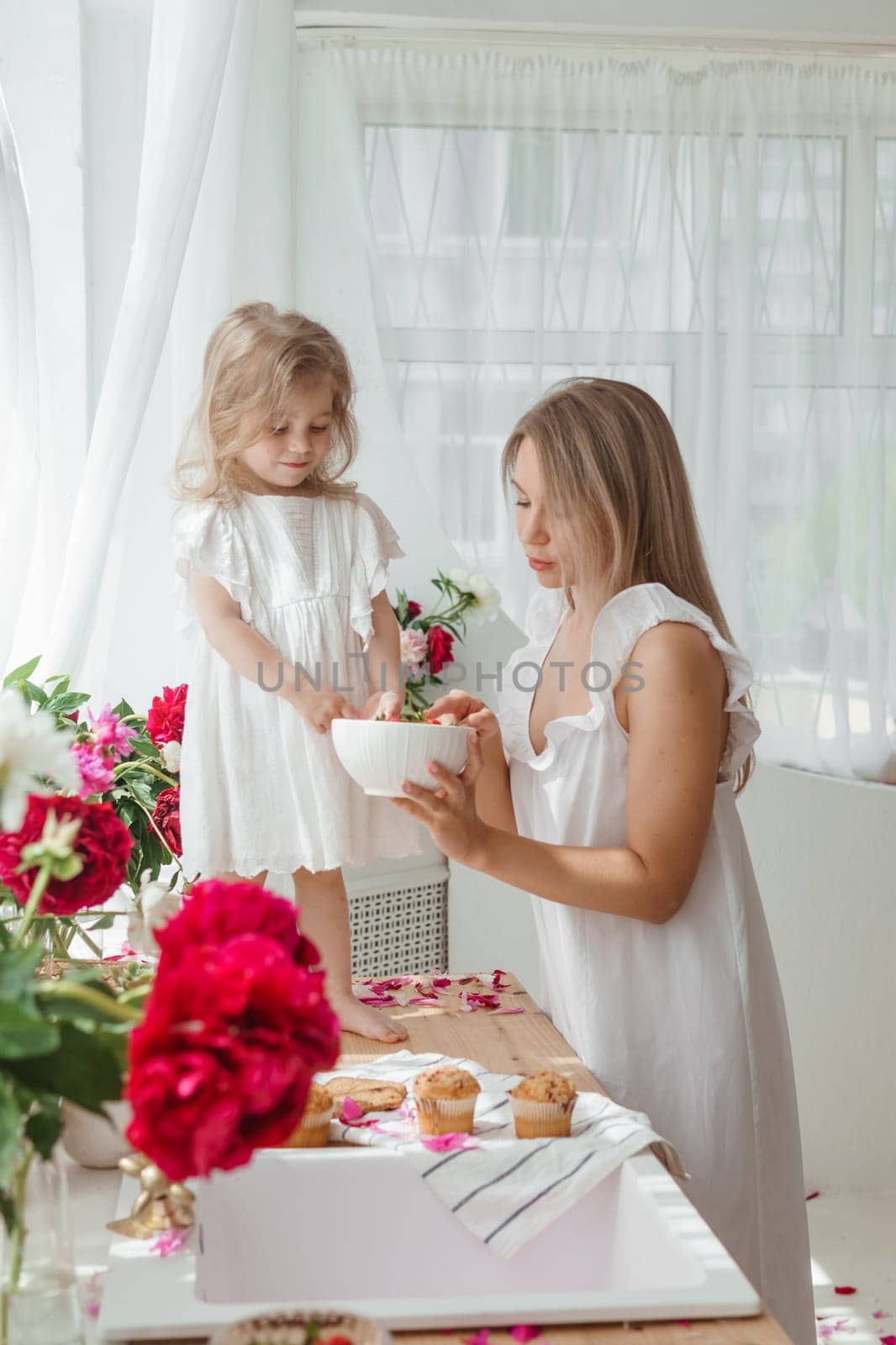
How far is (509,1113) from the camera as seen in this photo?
3.43 feet

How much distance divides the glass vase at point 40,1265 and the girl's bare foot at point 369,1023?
66cm

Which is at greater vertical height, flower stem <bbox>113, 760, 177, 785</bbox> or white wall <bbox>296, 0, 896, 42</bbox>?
white wall <bbox>296, 0, 896, 42</bbox>

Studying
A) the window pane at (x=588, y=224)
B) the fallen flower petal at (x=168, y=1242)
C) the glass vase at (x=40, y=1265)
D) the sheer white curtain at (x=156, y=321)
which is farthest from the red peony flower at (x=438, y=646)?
the glass vase at (x=40, y=1265)

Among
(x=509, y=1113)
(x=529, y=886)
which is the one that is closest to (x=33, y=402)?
(x=529, y=886)

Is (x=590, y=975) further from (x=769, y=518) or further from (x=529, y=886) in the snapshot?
(x=769, y=518)

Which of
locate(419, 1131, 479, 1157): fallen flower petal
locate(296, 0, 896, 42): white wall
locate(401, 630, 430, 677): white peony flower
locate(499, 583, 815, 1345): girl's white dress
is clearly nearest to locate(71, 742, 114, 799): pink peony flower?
locate(419, 1131, 479, 1157): fallen flower petal

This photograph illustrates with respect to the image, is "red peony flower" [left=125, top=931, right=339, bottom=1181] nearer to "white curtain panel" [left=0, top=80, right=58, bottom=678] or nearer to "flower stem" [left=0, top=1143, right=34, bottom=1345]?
"flower stem" [left=0, top=1143, right=34, bottom=1345]

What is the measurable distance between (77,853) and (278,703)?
1.05m

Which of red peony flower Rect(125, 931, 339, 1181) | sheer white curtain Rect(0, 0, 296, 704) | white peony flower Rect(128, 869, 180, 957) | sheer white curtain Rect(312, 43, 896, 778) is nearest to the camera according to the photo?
red peony flower Rect(125, 931, 339, 1181)

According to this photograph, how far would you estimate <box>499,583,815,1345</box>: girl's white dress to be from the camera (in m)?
1.34

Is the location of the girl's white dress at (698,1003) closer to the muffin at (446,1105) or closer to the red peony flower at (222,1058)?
the muffin at (446,1105)

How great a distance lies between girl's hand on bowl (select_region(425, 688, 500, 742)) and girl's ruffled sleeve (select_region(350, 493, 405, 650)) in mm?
444

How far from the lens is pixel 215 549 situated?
6.06 feet

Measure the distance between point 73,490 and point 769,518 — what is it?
1.49 metres
